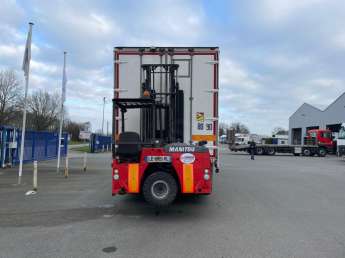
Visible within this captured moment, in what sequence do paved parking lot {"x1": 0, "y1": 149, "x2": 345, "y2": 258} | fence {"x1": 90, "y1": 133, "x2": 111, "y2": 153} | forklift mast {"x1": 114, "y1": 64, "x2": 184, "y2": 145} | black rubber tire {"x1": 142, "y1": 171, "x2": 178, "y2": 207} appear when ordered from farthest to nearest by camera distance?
fence {"x1": 90, "y1": 133, "x2": 111, "y2": 153}, forklift mast {"x1": 114, "y1": 64, "x2": 184, "y2": 145}, black rubber tire {"x1": 142, "y1": 171, "x2": 178, "y2": 207}, paved parking lot {"x1": 0, "y1": 149, "x2": 345, "y2": 258}

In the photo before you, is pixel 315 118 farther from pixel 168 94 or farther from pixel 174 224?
pixel 174 224

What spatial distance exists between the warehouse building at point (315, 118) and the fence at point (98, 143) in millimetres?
31830

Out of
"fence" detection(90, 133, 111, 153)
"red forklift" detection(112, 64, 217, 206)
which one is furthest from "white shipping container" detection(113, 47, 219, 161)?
"fence" detection(90, 133, 111, 153)

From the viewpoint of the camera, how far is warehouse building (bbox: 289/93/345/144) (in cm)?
4669

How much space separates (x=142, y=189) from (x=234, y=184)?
606 centimetres

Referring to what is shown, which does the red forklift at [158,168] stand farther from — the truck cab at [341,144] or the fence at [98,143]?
the fence at [98,143]

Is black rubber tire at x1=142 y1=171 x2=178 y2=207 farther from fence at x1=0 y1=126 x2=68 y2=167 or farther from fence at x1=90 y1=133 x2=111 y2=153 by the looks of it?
fence at x1=90 y1=133 x2=111 y2=153

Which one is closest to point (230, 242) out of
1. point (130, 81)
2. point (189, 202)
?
point (189, 202)

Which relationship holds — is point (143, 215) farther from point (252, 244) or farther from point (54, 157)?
point (54, 157)

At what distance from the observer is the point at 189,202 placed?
8.55 m

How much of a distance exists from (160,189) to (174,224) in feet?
2.37

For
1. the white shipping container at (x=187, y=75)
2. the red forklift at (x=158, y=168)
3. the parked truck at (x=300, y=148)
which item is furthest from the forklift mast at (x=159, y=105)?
the parked truck at (x=300, y=148)

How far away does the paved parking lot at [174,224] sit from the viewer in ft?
16.1

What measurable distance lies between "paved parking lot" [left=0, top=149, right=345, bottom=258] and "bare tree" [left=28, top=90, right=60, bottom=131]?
60.5m
